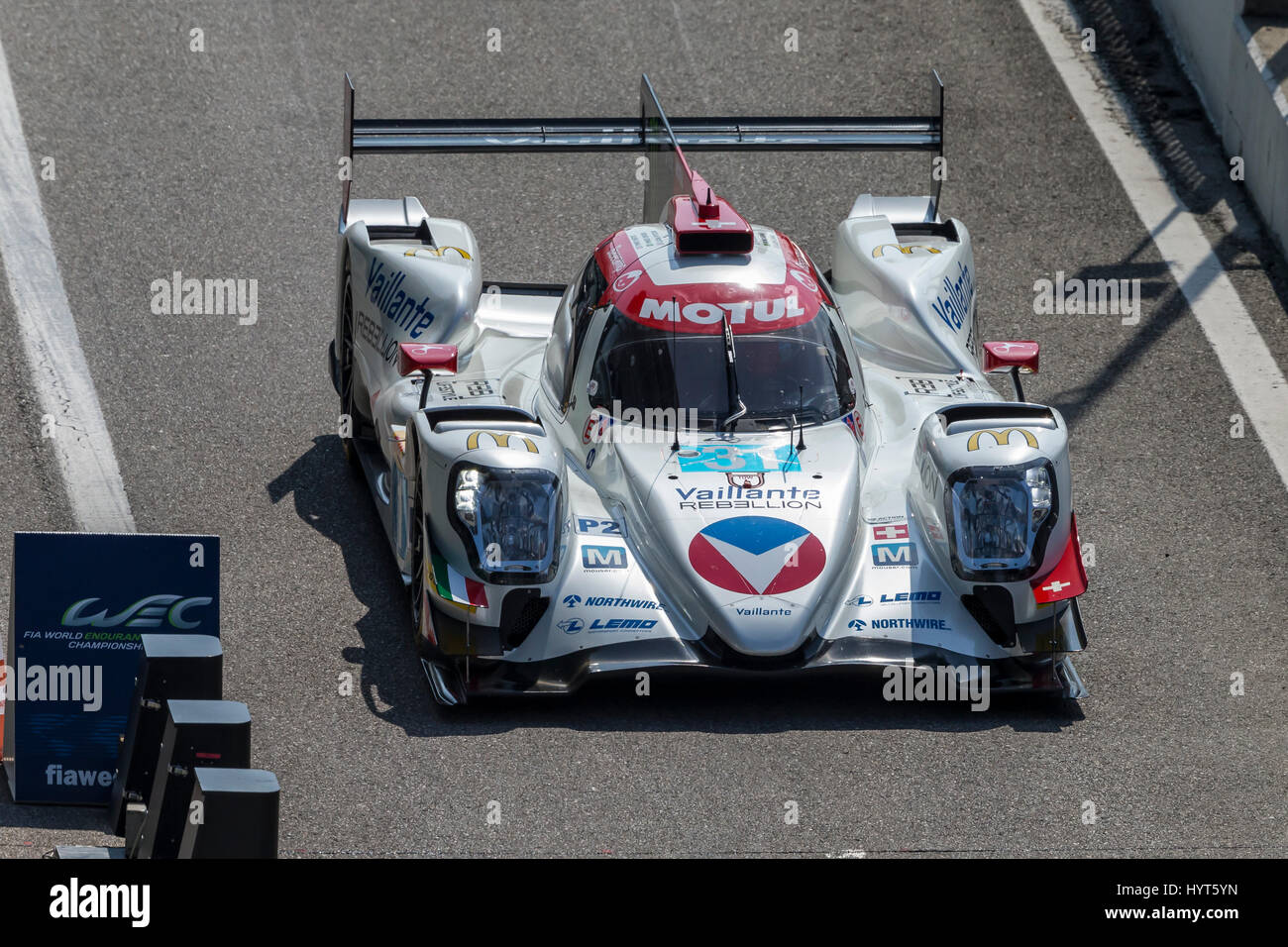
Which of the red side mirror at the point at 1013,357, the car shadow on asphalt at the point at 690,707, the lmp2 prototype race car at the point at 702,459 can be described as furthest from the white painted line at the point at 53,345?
the red side mirror at the point at 1013,357

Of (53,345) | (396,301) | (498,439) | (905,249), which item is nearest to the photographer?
(498,439)

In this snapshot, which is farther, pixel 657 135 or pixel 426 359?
pixel 657 135

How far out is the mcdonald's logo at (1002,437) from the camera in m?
8.46

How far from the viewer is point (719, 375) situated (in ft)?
30.0

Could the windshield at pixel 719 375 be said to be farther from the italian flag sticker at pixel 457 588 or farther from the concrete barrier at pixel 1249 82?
the concrete barrier at pixel 1249 82

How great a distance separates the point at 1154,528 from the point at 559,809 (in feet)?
14.8

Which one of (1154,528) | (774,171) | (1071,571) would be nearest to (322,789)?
(1071,571)

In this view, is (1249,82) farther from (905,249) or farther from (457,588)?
(457,588)

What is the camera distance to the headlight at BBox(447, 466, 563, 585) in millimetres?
8211

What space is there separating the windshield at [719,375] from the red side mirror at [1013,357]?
33.8 inches

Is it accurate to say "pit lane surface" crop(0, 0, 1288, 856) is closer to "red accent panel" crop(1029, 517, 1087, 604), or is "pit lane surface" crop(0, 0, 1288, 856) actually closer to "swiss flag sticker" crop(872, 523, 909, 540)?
"red accent panel" crop(1029, 517, 1087, 604)

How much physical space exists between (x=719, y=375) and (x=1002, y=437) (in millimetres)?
1412

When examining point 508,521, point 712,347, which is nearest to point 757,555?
point 508,521
